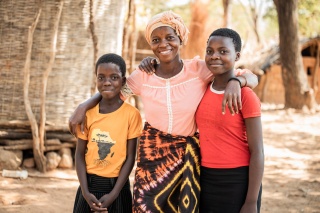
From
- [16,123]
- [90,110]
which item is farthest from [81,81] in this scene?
[90,110]

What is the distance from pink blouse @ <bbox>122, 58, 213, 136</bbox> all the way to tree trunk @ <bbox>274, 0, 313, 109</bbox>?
804 cm

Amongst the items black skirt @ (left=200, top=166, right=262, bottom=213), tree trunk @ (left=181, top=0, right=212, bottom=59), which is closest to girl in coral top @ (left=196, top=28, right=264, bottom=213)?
black skirt @ (left=200, top=166, right=262, bottom=213)

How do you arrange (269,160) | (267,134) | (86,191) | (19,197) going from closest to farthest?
(86,191) < (19,197) < (269,160) < (267,134)

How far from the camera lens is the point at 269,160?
597 cm

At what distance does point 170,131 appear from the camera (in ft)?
7.39

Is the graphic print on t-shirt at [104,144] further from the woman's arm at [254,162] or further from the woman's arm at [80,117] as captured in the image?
the woman's arm at [254,162]

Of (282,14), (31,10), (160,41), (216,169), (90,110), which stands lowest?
(216,169)

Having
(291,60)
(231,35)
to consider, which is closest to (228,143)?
(231,35)

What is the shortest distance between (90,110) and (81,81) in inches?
103

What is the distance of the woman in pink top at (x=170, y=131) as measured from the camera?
2.20 m

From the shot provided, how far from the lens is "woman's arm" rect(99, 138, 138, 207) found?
92.2 inches

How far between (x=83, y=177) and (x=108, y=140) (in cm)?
25

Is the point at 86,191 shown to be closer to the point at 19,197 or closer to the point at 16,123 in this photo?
the point at 19,197

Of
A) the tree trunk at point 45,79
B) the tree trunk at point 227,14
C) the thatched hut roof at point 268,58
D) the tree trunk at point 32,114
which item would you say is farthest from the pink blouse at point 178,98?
the thatched hut roof at point 268,58
